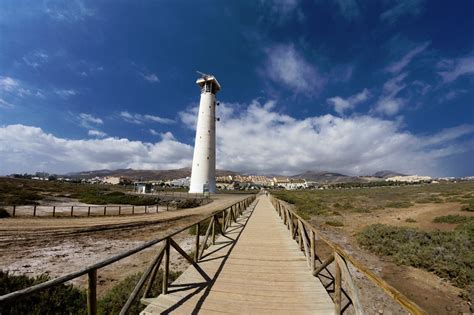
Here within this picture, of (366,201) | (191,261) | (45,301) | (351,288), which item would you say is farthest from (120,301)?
(366,201)

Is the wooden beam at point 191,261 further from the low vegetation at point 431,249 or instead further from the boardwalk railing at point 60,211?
the boardwalk railing at point 60,211

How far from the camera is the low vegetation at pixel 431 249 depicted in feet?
29.5

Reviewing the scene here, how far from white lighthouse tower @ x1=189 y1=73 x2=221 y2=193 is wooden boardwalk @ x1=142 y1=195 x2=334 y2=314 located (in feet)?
110

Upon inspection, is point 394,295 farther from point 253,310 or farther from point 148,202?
point 148,202

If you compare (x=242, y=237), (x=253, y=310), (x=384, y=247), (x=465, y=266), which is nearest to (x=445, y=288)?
(x=465, y=266)

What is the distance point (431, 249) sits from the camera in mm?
11094

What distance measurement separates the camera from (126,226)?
16812 millimetres

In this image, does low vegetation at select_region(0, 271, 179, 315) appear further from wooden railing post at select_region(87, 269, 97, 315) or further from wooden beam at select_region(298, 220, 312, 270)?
wooden beam at select_region(298, 220, 312, 270)

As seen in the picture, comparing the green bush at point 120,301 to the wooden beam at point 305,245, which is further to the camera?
the wooden beam at point 305,245

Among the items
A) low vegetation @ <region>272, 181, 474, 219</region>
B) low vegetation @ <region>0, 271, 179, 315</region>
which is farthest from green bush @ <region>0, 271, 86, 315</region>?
low vegetation @ <region>272, 181, 474, 219</region>

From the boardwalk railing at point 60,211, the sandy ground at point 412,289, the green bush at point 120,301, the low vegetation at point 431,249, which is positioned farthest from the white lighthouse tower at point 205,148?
the green bush at point 120,301

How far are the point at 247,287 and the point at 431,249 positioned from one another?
422 inches

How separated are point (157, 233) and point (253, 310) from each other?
12199mm

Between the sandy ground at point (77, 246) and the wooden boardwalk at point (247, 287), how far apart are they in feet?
11.2
